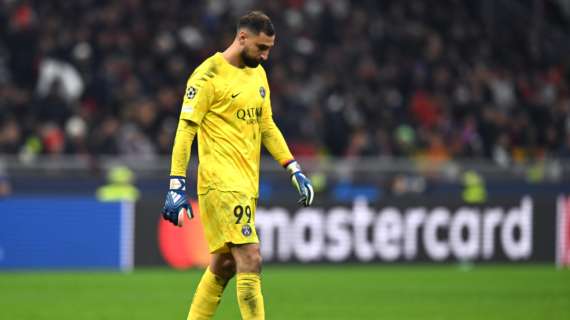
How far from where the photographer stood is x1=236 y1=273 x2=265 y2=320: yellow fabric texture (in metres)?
7.15

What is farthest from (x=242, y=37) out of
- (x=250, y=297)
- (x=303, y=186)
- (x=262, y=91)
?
(x=250, y=297)

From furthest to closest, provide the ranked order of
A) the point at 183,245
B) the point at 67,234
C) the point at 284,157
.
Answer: the point at 183,245 → the point at 67,234 → the point at 284,157

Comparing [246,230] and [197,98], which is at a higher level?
[197,98]

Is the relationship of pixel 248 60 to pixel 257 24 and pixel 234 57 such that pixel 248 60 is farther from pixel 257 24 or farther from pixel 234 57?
pixel 257 24

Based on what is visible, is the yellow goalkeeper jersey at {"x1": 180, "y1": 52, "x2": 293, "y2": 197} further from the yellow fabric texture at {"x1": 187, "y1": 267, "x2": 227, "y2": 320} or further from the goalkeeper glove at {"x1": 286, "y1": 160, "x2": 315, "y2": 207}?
the yellow fabric texture at {"x1": 187, "y1": 267, "x2": 227, "y2": 320}

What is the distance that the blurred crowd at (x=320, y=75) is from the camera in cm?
1819

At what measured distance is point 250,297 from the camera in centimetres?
715

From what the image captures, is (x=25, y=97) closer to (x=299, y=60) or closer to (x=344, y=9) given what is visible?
(x=299, y=60)

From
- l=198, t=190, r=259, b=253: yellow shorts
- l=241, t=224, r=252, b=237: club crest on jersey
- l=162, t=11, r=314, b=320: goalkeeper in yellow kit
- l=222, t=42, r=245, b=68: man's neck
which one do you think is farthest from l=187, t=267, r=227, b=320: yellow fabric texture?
l=222, t=42, r=245, b=68: man's neck

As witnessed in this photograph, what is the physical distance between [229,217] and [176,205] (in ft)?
1.24

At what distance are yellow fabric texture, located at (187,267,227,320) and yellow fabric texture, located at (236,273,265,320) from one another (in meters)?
0.37

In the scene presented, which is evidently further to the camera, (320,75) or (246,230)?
(320,75)

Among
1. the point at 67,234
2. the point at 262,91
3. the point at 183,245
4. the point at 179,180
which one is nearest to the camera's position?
the point at 179,180

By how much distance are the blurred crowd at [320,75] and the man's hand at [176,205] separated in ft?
33.8
